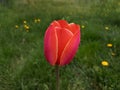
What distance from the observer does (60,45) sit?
878 millimetres

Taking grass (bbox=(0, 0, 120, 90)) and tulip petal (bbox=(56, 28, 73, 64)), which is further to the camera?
grass (bbox=(0, 0, 120, 90))

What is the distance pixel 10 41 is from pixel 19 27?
0.53m

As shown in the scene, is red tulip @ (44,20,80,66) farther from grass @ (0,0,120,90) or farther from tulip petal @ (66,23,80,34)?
grass @ (0,0,120,90)

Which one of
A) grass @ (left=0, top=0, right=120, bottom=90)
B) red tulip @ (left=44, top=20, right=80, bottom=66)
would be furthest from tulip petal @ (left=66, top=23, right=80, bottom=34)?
grass @ (left=0, top=0, right=120, bottom=90)

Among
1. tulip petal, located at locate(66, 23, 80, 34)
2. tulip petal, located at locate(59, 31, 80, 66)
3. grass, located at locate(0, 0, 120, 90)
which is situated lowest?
grass, located at locate(0, 0, 120, 90)

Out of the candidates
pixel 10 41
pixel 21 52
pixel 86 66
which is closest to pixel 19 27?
pixel 10 41

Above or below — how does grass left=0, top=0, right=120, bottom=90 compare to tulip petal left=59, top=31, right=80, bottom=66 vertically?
below

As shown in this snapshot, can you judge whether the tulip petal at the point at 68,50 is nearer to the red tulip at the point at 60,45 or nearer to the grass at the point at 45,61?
the red tulip at the point at 60,45

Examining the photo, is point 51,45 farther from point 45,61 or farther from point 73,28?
point 45,61

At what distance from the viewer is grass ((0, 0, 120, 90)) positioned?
2350 mm

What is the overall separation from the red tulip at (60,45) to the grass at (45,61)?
1389mm

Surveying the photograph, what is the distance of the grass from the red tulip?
1.39 metres

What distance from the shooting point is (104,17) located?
4.52m

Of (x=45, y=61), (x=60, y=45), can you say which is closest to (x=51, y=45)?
(x=60, y=45)
